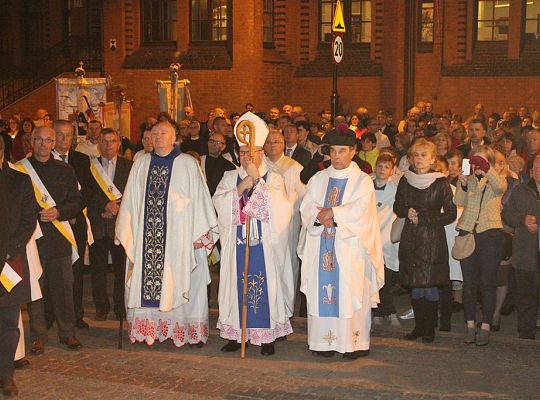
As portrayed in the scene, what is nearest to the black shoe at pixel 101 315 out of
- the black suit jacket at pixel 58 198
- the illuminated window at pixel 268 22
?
the black suit jacket at pixel 58 198

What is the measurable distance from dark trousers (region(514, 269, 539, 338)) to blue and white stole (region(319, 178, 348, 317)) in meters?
2.01

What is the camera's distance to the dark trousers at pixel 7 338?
763 centimetres

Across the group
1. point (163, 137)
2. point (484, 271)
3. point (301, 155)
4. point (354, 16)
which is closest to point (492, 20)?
point (354, 16)

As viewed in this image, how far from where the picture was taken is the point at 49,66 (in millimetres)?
32531

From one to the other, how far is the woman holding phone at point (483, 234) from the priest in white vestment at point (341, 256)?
0.99 metres

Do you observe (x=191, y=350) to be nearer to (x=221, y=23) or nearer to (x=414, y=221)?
(x=414, y=221)

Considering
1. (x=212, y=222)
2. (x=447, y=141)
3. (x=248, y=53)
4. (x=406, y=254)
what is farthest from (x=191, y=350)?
(x=248, y=53)

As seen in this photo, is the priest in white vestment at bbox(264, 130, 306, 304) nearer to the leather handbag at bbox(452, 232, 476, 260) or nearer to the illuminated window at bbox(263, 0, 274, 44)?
the leather handbag at bbox(452, 232, 476, 260)

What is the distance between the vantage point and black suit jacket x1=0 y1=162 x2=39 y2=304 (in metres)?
7.51

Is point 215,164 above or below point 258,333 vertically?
above

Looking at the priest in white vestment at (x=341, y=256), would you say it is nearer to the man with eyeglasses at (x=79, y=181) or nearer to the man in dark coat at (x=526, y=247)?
the man in dark coat at (x=526, y=247)

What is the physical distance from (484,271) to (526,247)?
0.56m

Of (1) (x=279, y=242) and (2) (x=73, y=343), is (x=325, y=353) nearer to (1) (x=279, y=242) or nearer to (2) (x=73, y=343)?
(1) (x=279, y=242)

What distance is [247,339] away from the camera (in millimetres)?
9125
